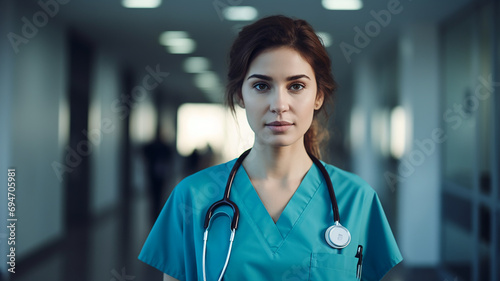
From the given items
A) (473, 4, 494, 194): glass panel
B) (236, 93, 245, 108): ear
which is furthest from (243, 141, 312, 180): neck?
(473, 4, 494, 194): glass panel

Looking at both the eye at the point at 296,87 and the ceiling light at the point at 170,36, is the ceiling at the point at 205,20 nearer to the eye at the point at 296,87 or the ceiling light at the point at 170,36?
the ceiling light at the point at 170,36

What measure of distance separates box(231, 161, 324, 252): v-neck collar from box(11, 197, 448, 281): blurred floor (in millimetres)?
2789

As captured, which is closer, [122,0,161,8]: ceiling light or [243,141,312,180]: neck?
[243,141,312,180]: neck

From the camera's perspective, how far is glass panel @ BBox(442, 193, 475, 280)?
3.51m

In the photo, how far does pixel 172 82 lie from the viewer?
1074 cm

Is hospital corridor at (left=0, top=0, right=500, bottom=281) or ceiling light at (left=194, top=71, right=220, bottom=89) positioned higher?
ceiling light at (left=194, top=71, right=220, bottom=89)

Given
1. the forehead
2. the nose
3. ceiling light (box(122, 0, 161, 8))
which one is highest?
ceiling light (box(122, 0, 161, 8))

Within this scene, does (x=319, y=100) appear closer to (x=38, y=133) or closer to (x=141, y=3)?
(x=141, y=3)

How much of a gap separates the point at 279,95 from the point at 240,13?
3.40m

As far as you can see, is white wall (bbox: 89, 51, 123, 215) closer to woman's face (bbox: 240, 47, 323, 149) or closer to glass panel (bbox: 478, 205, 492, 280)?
glass panel (bbox: 478, 205, 492, 280)

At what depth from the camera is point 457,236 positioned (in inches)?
149

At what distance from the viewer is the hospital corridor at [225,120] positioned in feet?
11.1

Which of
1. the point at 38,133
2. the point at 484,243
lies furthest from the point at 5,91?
the point at 484,243

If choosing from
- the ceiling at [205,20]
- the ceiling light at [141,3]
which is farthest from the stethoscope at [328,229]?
the ceiling light at [141,3]
